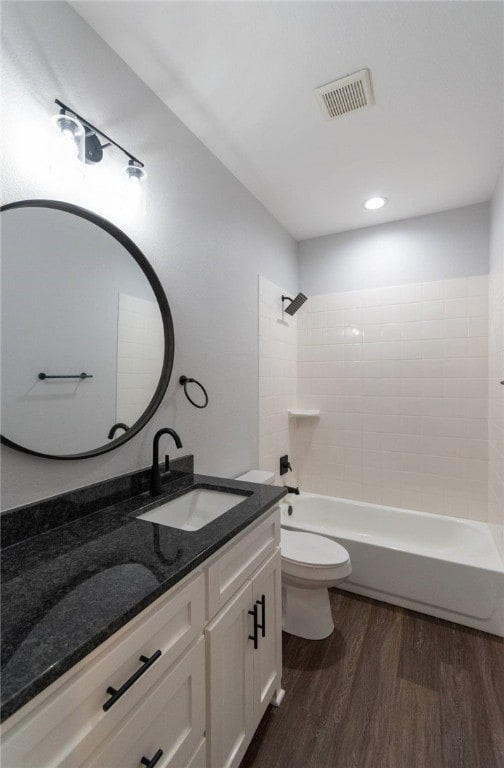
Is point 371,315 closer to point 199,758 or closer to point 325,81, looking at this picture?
point 325,81

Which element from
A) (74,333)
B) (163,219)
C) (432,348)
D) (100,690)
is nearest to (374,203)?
(432,348)

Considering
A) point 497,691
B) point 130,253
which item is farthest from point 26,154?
point 497,691

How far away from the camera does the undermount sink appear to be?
1.39 metres

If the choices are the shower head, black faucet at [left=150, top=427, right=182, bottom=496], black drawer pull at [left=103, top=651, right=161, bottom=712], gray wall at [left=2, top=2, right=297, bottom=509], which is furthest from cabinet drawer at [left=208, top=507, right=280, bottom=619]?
the shower head

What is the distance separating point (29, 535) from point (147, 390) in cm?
64

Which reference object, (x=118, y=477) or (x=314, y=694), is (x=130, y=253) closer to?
(x=118, y=477)

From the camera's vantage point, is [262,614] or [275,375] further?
[275,375]

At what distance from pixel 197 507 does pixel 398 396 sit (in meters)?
1.88

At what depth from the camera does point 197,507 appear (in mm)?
1518

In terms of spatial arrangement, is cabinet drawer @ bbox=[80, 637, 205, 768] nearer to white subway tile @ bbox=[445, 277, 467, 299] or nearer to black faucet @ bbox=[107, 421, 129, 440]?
black faucet @ bbox=[107, 421, 129, 440]

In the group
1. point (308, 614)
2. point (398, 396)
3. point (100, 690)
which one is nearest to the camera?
point (100, 690)

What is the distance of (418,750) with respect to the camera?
1.26 m

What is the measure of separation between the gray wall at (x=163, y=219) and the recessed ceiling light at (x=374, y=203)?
69 cm

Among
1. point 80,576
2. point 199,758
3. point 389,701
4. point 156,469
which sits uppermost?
point 156,469
